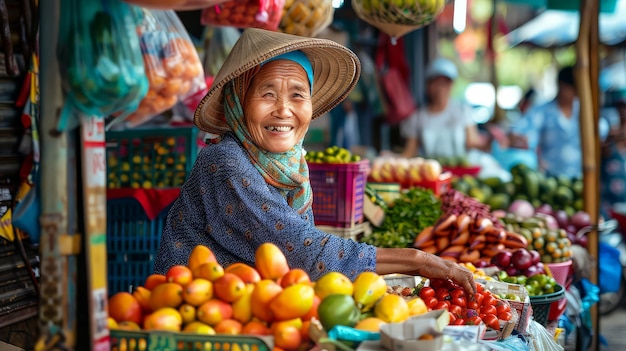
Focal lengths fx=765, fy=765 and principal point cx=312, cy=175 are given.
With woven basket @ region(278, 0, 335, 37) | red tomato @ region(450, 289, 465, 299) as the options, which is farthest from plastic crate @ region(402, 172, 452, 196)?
red tomato @ region(450, 289, 465, 299)

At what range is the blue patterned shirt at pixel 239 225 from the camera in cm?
271

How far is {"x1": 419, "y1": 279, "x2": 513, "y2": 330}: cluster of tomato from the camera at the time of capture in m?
2.68

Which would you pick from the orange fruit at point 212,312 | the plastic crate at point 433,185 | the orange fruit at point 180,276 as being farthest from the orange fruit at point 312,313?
the plastic crate at point 433,185

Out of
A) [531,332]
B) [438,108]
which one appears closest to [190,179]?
[531,332]

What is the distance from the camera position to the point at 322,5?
178 inches

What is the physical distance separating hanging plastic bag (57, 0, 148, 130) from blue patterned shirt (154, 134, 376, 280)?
3.20 ft

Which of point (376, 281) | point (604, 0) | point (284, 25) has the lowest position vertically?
point (376, 281)

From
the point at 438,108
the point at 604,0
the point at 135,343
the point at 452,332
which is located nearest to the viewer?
the point at 135,343

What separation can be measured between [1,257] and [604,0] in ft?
19.2

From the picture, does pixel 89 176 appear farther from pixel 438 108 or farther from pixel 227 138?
pixel 438 108

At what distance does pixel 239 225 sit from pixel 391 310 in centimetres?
83

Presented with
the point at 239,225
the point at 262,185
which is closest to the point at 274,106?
the point at 262,185

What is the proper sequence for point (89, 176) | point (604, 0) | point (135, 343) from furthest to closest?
point (604, 0) < point (135, 343) < point (89, 176)

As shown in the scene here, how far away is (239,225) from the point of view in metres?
2.81
